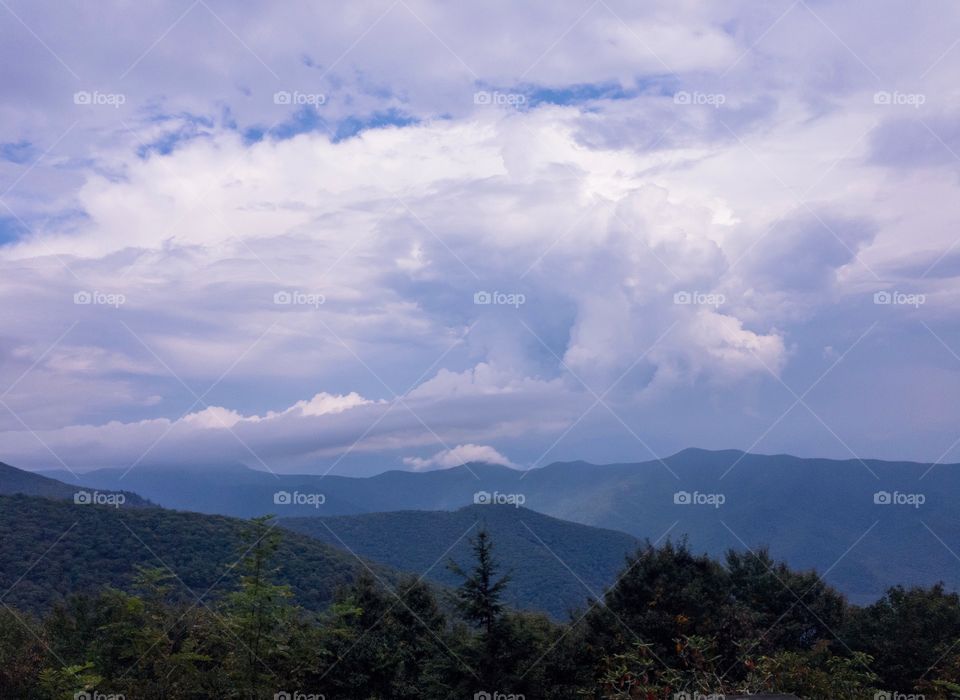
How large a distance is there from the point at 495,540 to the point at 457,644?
61.0 meters

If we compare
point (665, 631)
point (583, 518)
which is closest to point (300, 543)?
point (665, 631)

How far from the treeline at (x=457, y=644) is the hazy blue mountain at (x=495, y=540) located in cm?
5143


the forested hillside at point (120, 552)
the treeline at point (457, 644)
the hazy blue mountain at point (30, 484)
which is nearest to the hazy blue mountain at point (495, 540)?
the forested hillside at point (120, 552)

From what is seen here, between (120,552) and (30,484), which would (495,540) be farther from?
(30,484)

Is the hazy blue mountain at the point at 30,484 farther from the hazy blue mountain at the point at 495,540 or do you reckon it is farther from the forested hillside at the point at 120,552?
the forested hillside at the point at 120,552

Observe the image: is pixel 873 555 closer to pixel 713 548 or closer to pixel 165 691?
pixel 713 548

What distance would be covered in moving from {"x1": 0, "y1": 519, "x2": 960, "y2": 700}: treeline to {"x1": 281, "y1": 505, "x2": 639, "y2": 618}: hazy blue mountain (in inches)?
2025

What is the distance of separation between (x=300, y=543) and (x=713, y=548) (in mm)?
115155

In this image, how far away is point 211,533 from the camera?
58.5m

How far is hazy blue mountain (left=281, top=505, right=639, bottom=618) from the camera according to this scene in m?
77.6

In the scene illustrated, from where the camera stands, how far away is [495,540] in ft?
248

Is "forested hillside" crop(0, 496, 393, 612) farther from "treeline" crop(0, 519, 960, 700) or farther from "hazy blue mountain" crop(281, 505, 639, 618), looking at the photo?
"treeline" crop(0, 519, 960, 700)

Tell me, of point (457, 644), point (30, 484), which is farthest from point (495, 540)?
point (30, 484)

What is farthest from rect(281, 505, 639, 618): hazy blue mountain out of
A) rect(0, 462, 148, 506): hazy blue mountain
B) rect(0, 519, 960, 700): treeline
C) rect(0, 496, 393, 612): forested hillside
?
rect(0, 519, 960, 700): treeline
